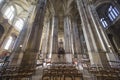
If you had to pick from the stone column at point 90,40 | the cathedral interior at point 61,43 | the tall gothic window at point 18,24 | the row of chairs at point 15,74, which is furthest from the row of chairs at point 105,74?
the tall gothic window at point 18,24

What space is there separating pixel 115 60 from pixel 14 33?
18.2 m

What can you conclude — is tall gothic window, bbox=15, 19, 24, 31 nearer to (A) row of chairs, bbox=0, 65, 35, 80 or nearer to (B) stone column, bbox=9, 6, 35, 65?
(B) stone column, bbox=9, 6, 35, 65

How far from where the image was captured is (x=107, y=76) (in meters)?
7.36

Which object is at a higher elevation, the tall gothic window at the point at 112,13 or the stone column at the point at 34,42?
the tall gothic window at the point at 112,13

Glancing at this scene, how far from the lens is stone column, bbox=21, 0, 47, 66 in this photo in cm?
927

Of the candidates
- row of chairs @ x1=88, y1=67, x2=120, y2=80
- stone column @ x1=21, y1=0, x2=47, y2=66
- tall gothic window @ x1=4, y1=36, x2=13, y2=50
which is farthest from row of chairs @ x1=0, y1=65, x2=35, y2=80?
tall gothic window @ x1=4, y1=36, x2=13, y2=50

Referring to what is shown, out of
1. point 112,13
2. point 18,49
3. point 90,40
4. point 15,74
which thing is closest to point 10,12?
point 18,49

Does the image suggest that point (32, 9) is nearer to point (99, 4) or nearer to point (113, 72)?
point (113, 72)

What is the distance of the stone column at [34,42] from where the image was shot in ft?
30.4

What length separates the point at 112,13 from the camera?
73.9 ft

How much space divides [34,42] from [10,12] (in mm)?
14519

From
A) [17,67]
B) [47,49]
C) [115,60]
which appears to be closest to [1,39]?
[47,49]

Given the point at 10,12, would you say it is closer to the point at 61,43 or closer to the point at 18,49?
the point at 61,43

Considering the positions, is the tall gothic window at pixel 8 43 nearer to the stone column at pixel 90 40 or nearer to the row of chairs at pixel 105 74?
the stone column at pixel 90 40
